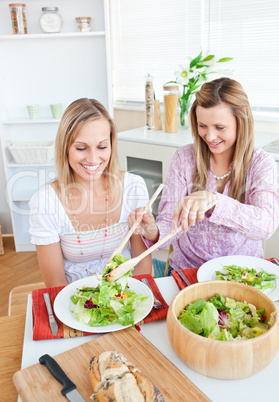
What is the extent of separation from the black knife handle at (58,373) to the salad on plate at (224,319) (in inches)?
10.1

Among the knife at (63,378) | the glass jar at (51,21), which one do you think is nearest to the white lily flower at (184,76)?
the glass jar at (51,21)

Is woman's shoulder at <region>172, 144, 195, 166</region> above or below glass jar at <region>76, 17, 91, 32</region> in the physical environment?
below

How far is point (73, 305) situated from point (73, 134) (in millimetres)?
647

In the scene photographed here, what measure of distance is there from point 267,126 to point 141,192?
4.88ft

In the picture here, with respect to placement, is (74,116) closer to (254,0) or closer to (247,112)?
(247,112)

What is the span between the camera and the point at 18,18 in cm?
270

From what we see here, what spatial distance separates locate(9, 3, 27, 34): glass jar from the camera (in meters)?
2.65

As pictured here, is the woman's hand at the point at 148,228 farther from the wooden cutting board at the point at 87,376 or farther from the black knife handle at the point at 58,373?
the black knife handle at the point at 58,373

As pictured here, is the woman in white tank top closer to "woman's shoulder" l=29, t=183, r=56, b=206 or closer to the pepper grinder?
"woman's shoulder" l=29, t=183, r=56, b=206

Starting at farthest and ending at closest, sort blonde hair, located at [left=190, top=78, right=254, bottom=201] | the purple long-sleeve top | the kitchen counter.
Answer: the kitchen counter
blonde hair, located at [left=190, top=78, right=254, bottom=201]
the purple long-sleeve top

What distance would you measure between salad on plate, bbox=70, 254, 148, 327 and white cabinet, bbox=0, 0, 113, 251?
6.75 feet

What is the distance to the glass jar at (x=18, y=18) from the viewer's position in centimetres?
265

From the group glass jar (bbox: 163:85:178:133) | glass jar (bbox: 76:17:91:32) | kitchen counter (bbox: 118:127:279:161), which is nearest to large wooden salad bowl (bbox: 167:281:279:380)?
kitchen counter (bbox: 118:127:279:161)

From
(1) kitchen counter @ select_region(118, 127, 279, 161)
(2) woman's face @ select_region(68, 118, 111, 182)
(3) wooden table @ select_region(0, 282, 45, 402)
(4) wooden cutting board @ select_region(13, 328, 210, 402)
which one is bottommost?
(3) wooden table @ select_region(0, 282, 45, 402)
